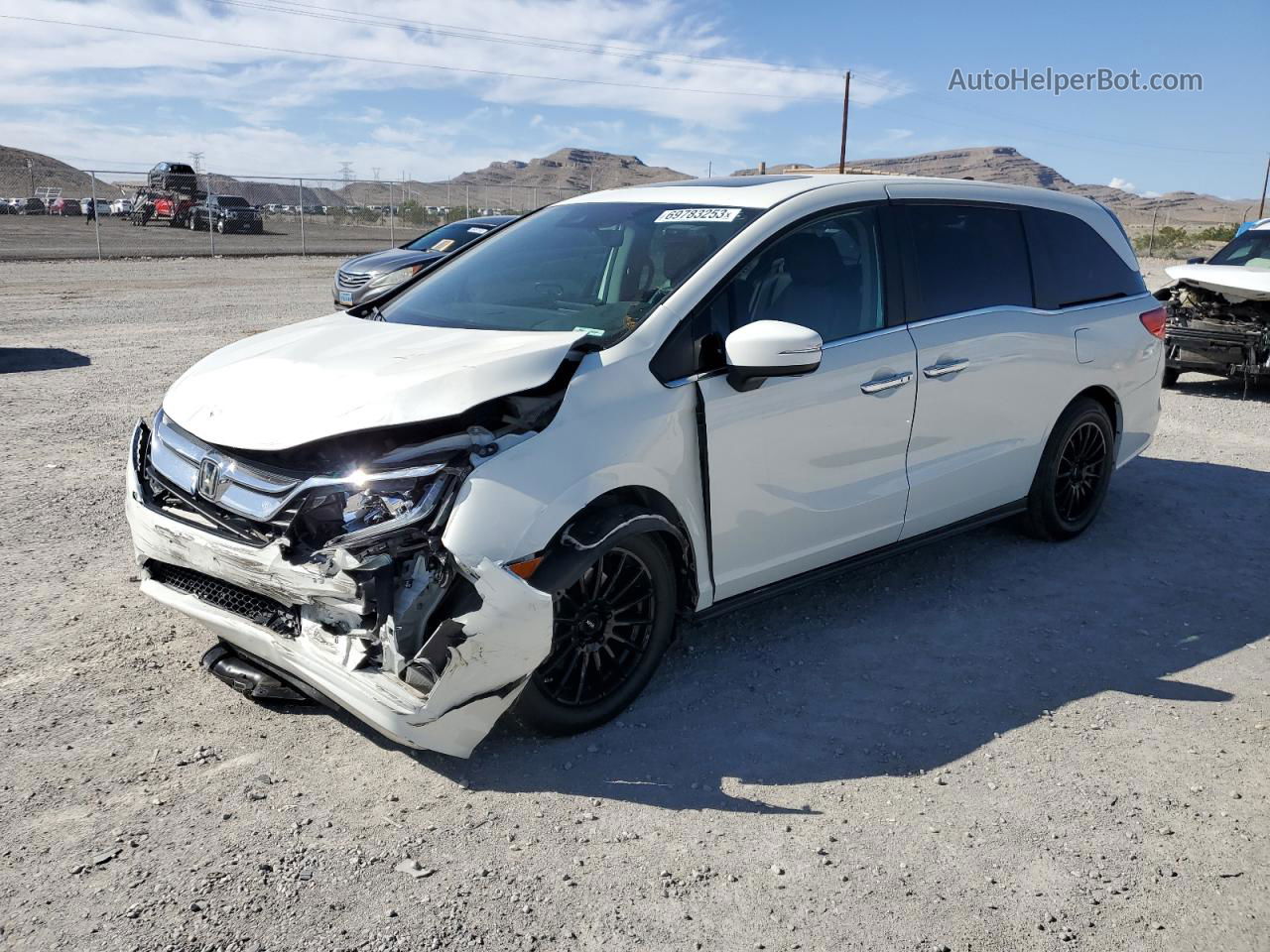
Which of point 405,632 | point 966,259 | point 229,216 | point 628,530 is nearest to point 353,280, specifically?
point 966,259

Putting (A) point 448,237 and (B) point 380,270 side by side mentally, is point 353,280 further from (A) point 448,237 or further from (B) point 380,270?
(A) point 448,237

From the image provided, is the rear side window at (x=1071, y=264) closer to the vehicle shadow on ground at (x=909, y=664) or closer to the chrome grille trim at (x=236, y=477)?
the vehicle shadow on ground at (x=909, y=664)

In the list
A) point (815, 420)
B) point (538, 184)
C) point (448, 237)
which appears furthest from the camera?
point (538, 184)

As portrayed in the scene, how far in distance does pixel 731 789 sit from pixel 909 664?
4.28 ft

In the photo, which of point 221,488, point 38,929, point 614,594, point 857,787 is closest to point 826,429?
point 614,594

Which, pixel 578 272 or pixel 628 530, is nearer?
pixel 628 530

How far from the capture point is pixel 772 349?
12.7ft

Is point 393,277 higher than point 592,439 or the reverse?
higher

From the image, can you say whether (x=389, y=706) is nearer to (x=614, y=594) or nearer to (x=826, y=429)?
(x=614, y=594)

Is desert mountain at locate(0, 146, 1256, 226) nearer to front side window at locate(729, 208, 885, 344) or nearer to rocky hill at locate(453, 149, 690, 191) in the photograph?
rocky hill at locate(453, 149, 690, 191)

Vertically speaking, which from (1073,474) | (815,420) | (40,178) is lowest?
(1073,474)

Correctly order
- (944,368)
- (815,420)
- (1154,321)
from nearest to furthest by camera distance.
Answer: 1. (815,420)
2. (944,368)
3. (1154,321)

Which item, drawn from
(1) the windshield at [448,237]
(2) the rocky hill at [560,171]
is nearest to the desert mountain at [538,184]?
(2) the rocky hill at [560,171]

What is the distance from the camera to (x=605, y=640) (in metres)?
3.92
